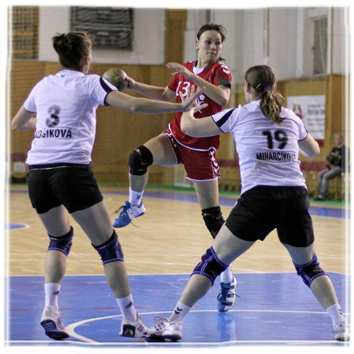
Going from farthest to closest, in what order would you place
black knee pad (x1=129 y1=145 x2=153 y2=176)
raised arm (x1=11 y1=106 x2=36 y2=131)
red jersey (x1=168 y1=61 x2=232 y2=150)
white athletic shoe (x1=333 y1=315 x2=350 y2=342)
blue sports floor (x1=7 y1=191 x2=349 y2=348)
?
black knee pad (x1=129 y1=145 x2=153 y2=176) → red jersey (x1=168 y1=61 x2=232 y2=150) → raised arm (x1=11 y1=106 x2=36 y2=131) → blue sports floor (x1=7 y1=191 x2=349 y2=348) → white athletic shoe (x1=333 y1=315 x2=350 y2=342)

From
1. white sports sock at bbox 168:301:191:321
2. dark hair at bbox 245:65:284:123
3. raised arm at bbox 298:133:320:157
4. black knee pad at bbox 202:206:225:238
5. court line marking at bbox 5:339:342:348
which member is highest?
dark hair at bbox 245:65:284:123

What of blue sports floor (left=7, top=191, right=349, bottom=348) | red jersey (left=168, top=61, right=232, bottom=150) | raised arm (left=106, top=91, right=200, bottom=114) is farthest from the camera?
red jersey (left=168, top=61, right=232, bottom=150)

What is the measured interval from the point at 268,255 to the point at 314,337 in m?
5.23

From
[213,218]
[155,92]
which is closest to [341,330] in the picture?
[213,218]

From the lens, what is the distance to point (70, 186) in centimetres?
583

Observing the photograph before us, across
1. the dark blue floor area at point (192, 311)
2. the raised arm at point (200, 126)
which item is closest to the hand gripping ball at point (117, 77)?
the raised arm at point (200, 126)

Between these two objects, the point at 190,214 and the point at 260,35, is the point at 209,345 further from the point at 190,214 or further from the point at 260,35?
the point at 260,35

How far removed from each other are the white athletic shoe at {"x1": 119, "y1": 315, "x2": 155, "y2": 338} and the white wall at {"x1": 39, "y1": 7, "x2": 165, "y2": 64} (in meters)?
22.5

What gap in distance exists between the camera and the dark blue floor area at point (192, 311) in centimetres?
625

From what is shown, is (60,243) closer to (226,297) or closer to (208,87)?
(208,87)

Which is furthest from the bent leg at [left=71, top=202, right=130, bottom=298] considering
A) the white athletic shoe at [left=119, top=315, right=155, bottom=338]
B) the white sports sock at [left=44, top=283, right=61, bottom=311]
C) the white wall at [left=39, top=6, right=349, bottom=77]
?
the white wall at [left=39, top=6, right=349, bottom=77]

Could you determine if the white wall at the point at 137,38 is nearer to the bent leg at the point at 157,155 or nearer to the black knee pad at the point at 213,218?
the bent leg at the point at 157,155

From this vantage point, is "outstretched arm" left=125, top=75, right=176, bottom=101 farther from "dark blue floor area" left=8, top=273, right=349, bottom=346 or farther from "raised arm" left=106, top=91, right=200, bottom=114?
"dark blue floor area" left=8, top=273, right=349, bottom=346

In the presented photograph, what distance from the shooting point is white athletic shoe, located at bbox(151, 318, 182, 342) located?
6031 millimetres
